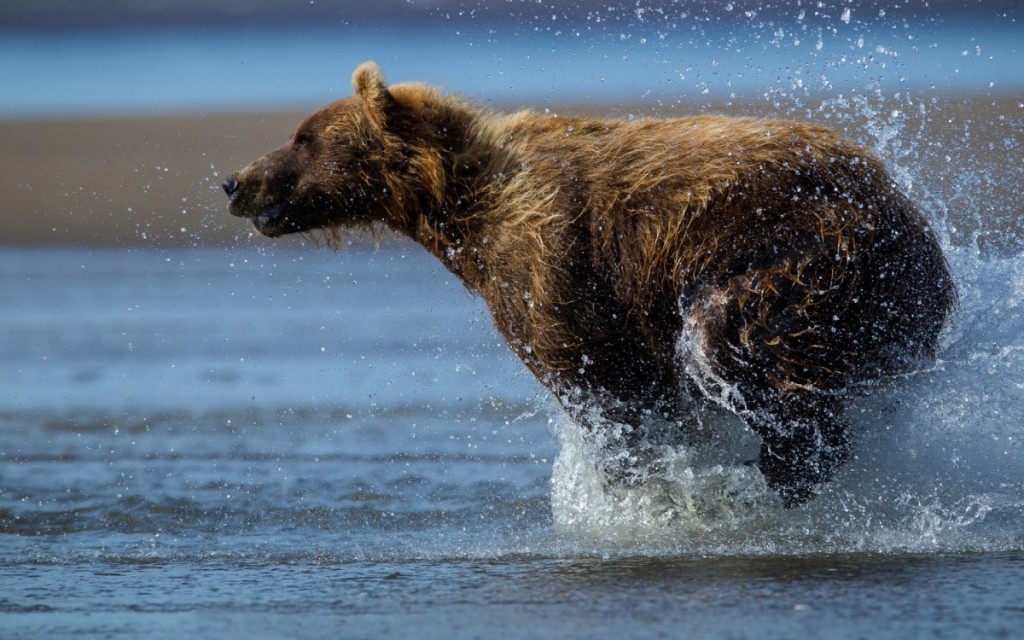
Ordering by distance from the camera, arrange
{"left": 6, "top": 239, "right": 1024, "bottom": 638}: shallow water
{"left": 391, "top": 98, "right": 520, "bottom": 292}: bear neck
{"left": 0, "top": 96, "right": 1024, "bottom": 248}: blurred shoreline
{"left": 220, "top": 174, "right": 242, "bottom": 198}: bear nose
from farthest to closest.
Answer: {"left": 0, "top": 96, "right": 1024, "bottom": 248}: blurred shoreline
{"left": 220, "top": 174, "right": 242, "bottom": 198}: bear nose
{"left": 391, "top": 98, "right": 520, "bottom": 292}: bear neck
{"left": 6, "top": 239, "right": 1024, "bottom": 638}: shallow water

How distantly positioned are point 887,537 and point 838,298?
37.2 inches

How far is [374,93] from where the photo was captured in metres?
6.00

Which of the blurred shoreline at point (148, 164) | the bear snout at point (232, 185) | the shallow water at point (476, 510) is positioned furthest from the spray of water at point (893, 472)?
the blurred shoreline at point (148, 164)

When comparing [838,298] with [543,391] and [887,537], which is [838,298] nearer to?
[887,537]

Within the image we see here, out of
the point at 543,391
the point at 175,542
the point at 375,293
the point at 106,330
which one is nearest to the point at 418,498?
the point at 543,391

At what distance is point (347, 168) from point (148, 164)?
57.1ft

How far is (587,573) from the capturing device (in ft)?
16.3

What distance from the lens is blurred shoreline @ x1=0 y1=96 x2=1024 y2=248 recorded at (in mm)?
19312

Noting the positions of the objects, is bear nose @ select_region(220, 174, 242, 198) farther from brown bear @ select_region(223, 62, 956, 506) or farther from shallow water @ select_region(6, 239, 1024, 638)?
shallow water @ select_region(6, 239, 1024, 638)

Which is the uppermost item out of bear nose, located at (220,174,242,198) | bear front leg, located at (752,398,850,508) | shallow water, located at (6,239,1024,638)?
bear nose, located at (220,174,242,198)

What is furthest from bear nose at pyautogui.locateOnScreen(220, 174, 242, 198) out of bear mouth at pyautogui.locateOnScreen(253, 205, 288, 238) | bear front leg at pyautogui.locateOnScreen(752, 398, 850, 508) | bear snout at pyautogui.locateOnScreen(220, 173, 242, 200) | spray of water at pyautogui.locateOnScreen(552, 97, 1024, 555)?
bear front leg at pyautogui.locateOnScreen(752, 398, 850, 508)

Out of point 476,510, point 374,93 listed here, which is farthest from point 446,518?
point 374,93

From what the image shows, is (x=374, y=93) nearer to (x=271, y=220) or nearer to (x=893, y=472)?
(x=271, y=220)

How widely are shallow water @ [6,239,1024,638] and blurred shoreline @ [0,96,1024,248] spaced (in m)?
9.36
